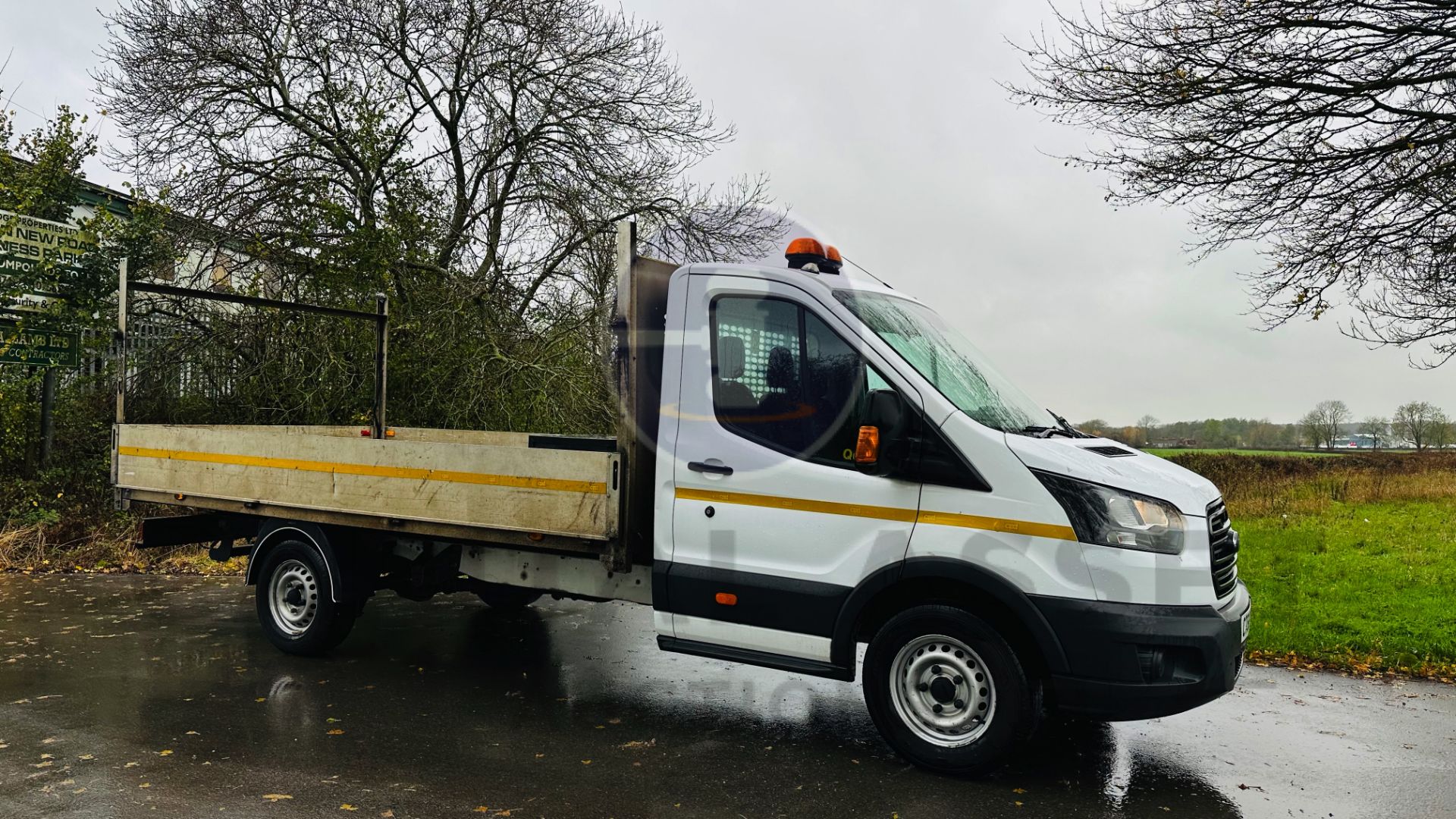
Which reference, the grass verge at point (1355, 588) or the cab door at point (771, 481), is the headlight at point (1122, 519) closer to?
the cab door at point (771, 481)

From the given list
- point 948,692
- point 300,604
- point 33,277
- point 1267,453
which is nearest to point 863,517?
point 948,692

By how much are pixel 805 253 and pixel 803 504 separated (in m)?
1.37

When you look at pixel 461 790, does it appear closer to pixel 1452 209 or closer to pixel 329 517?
pixel 329 517

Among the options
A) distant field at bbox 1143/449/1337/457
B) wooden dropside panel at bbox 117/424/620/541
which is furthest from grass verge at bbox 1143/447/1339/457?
wooden dropside panel at bbox 117/424/620/541

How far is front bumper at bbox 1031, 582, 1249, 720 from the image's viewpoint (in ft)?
14.4

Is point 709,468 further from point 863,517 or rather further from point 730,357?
point 863,517

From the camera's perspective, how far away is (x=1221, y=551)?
15.4 ft

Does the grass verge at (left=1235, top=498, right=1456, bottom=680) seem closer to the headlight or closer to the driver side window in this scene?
the headlight

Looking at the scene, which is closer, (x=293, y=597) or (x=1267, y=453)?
(x=293, y=597)

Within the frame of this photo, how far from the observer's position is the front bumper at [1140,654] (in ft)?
Result: 14.4

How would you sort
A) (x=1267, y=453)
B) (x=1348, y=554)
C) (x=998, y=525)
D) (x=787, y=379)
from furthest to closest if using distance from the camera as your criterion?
1. (x=1267, y=453)
2. (x=1348, y=554)
3. (x=787, y=379)
4. (x=998, y=525)

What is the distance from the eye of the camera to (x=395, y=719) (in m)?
5.60

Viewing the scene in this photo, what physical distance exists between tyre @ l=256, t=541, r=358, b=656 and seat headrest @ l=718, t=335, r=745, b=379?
10.8ft

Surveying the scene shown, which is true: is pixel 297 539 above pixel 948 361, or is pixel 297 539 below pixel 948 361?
below
